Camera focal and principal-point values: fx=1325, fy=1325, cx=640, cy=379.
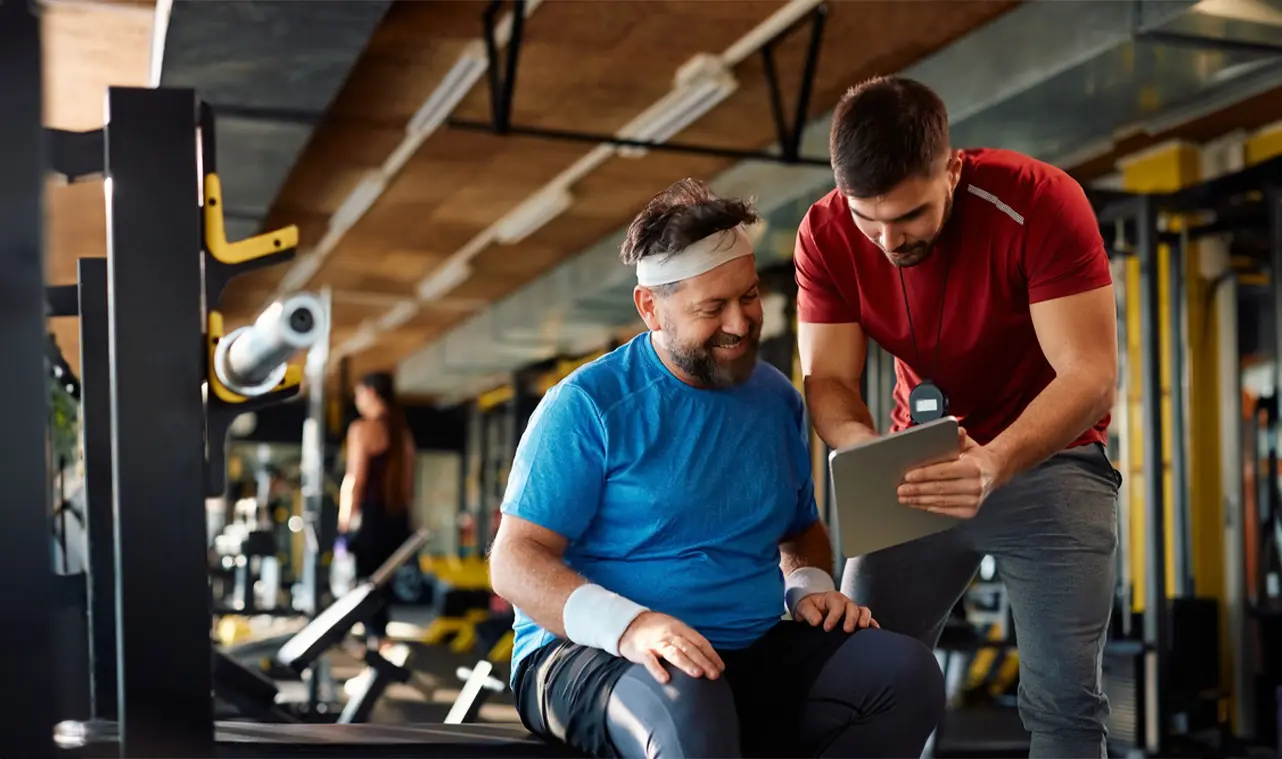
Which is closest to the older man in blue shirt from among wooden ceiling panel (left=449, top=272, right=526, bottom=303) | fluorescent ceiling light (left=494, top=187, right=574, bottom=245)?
fluorescent ceiling light (left=494, top=187, right=574, bottom=245)

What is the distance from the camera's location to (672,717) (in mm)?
1580

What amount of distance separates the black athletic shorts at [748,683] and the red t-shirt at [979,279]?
0.49 meters

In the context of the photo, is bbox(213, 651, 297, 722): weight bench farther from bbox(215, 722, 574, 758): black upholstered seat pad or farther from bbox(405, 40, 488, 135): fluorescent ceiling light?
bbox(405, 40, 488, 135): fluorescent ceiling light

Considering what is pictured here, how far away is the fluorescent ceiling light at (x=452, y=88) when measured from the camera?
18.1ft

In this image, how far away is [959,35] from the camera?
17.2 ft

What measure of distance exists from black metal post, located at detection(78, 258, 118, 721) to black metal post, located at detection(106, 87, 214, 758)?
45cm

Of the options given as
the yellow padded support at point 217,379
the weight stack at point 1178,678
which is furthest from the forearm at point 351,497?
the yellow padded support at point 217,379

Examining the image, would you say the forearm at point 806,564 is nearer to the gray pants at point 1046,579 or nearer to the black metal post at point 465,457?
the gray pants at point 1046,579

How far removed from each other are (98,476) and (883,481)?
1.25m

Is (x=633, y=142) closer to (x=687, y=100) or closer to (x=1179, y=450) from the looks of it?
(x=687, y=100)

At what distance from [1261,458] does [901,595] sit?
4758 millimetres

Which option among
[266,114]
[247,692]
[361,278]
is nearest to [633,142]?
[266,114]

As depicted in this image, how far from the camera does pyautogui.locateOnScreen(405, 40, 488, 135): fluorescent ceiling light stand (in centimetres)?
553

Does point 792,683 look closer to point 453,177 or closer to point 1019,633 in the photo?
point 1019,633
